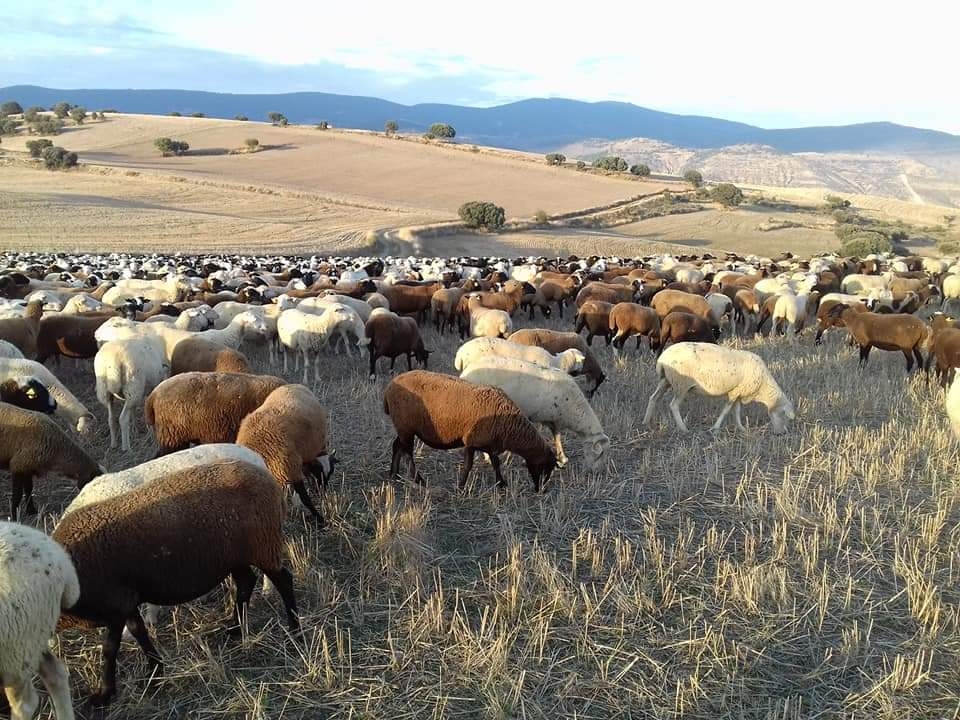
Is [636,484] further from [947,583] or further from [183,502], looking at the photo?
[183,502]

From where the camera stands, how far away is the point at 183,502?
4.41 metres

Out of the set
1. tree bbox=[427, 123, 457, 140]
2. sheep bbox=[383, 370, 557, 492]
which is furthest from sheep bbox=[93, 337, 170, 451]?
tree bbox=[427, 123, 457, 140]

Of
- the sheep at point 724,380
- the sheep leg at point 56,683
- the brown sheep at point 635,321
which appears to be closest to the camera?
the sheep leg at point 56,683

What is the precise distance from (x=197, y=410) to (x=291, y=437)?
1.55 metres

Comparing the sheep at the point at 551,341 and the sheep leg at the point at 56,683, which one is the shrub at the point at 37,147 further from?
the sheep leg at the point at 56,683

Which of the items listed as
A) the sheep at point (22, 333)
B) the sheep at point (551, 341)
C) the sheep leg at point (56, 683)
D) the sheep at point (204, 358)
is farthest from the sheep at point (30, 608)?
the sheep at point (22, 333)

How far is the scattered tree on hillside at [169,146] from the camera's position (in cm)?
7419

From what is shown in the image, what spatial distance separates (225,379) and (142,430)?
2674 millimetres

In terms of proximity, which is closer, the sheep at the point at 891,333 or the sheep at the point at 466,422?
the sheep at the point at 466,422

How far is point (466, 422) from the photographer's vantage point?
7.21 m

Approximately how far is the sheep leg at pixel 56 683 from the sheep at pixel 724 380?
299 inches

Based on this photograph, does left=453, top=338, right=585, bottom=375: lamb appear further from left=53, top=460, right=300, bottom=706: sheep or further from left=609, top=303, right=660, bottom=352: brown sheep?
left=53, top=460, right=300, bottom=706: sheep

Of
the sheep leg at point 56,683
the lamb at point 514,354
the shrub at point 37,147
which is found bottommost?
the sheep leg at point 56,683

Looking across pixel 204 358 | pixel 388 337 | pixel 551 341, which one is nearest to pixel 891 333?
pixel 551 341
